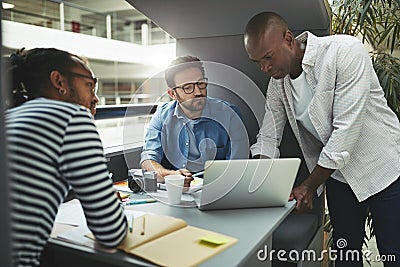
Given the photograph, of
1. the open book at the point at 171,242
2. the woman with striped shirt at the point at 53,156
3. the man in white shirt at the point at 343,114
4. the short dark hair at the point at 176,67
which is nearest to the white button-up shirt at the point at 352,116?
the man in white shirt at the point at 343,114

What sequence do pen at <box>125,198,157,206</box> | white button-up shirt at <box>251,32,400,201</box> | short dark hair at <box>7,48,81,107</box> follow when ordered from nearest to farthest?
short dark hair at <box>7,48,81,107</box> → pen at <box>125,198,157,206</box> → white button-up shirt at <box>251,32,400,201</box>

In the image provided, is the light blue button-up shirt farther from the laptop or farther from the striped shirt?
the striped shirt

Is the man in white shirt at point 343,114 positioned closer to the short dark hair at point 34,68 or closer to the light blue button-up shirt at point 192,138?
the light blue button-up shirt at point 192,138

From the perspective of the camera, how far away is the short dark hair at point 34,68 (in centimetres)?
92

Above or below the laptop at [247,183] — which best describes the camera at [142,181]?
below

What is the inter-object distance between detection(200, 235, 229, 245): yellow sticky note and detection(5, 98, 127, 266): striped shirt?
9.8 inches

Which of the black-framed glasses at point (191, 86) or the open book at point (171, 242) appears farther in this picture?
the black-framed glasses at point (191, 86)

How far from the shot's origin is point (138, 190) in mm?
1571

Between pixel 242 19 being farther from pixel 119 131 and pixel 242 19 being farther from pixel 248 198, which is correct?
pixel 248 198

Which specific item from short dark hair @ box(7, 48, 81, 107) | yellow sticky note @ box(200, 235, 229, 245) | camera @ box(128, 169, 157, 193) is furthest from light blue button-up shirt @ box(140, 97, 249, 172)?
short dark hair @ box(7, 48, 81, 107)

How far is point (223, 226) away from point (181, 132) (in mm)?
871

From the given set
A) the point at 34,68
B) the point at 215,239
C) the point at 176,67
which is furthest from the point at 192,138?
the point at 34,68

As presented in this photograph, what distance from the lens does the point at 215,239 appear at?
40.7 inches

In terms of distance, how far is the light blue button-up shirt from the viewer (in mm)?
1926
